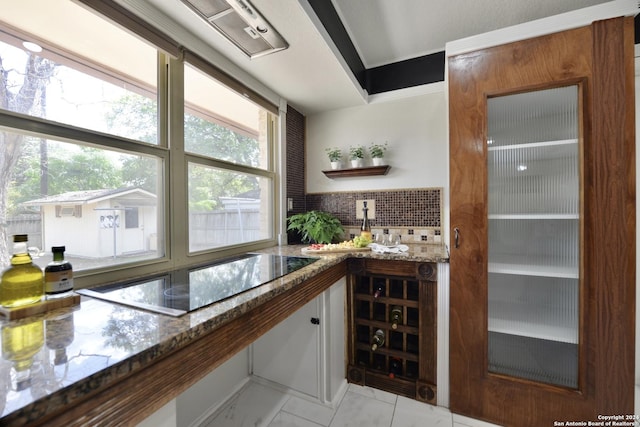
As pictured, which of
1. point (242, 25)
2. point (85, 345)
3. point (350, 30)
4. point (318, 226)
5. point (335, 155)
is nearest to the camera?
point (85, 345)

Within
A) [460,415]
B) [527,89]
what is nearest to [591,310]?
[460,415]

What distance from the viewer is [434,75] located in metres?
2.09

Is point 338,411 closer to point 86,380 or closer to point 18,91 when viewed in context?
point 86,380

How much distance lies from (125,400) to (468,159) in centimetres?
→ 170

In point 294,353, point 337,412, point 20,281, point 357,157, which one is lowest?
point 337,412

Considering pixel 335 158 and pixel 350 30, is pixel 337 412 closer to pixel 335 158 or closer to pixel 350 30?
pixel 335 158

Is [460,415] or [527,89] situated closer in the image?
[527,89]

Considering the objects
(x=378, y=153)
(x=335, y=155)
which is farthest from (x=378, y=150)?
(x=335, y=155)

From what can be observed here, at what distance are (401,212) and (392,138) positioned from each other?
0.66 meters

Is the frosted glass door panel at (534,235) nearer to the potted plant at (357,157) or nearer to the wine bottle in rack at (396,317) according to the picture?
the wine bottle in rack at (396,317)

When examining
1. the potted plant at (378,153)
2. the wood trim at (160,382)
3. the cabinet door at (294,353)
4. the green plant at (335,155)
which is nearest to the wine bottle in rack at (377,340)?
the cabinet door at (294,353)

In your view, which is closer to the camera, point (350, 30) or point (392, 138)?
point (350, 30)

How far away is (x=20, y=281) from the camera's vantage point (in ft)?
2.39

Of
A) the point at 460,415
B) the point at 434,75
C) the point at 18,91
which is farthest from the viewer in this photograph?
the point at 434,75
